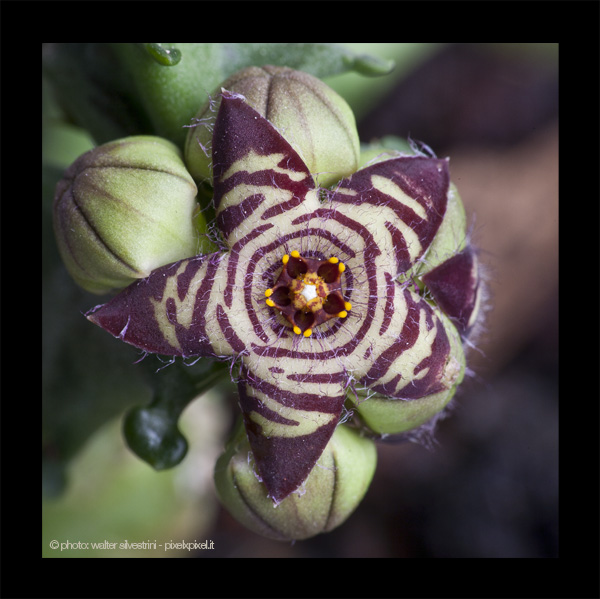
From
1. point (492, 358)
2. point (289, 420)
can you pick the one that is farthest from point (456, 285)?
point (492, 358)

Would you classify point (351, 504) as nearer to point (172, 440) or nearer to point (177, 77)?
point (172, 440)

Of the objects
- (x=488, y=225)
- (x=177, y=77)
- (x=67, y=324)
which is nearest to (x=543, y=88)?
(x=488, y=225)

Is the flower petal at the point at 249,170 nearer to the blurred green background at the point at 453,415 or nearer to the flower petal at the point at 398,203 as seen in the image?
the flower petal at the point at 398,203

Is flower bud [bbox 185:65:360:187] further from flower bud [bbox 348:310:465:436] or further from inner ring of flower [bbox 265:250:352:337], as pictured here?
flower bud [bbox 348:310:465:436]

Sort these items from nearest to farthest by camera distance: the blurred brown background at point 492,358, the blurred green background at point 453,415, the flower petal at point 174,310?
1. the flower petal at point 174,310
2. the blurred green background at point 453,415
3. the blurred brown background at point 492,358

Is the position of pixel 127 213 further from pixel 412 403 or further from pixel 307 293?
pixel 412 403

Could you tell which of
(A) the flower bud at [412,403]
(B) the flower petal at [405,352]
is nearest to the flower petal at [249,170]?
(B) the flower petal at [405,352]
